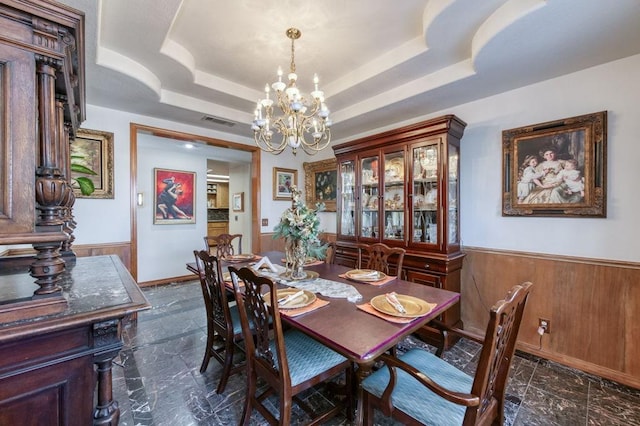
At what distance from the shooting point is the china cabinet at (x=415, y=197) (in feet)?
8.61

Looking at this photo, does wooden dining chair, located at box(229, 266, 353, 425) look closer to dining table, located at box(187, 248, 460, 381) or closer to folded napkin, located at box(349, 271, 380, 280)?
Result: dining table, located at box(187, 248, 460, 381)

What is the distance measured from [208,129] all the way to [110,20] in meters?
1.92

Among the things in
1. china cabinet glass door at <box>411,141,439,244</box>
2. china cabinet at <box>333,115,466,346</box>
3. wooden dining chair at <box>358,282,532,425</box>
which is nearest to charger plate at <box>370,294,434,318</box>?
wooden dining chair at <box>358,282,532,425</box>

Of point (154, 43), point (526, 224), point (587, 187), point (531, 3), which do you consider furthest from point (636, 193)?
point (154, 43)

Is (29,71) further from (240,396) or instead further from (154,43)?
(240,396)

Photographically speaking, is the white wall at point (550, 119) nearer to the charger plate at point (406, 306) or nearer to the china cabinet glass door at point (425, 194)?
the china cabinet glass door at point (425, 194)

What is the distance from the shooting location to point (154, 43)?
2.10 metres

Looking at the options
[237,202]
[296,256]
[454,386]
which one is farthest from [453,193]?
[237,202]

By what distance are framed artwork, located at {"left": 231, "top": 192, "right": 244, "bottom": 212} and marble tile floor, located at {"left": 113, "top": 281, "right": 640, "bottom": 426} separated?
3.48 m

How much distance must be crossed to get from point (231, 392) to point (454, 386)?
1.49 metres

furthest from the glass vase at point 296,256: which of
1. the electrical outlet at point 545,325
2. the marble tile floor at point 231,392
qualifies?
the electrical outlet at point 545,325

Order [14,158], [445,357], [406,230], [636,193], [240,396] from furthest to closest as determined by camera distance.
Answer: [406,230] < [445,357] < [636,193] < [240,396] < [14,158]

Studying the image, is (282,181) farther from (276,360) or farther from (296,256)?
(276,360)

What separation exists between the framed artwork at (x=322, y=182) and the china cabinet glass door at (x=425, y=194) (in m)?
1.53
